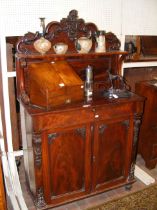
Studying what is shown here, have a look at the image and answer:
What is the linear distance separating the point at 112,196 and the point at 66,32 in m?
1.59

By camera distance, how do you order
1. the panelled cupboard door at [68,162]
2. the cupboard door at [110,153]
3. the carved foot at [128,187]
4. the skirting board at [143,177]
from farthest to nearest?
1. the skirting board at [143,177]
2. the carved foot at [128,187]
3. the cupboard door at [110,153]
4. the panelled cupboard door at [68,162]

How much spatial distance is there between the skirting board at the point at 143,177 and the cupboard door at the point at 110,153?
329 mm

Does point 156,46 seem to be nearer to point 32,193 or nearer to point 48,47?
point 48,47

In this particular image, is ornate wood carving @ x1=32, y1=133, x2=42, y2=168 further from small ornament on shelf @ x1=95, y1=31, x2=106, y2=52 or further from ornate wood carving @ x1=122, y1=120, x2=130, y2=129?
small ornament on shelf @ x1=95, y1=31, x2=106, y2=52

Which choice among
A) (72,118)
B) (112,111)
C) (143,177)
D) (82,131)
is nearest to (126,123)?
(112,111)

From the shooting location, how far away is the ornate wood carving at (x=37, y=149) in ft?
5.95

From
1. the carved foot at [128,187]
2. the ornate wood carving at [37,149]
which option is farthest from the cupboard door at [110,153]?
the ornate wood carving at [37,149]

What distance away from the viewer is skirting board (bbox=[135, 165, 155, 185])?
253 cm

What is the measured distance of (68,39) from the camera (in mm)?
2154

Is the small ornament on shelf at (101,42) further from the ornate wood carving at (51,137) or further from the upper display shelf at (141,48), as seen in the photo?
the ornate wood carving at (51,137)

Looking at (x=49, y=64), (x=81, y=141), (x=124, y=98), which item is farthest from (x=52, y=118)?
(x=124, y=98)

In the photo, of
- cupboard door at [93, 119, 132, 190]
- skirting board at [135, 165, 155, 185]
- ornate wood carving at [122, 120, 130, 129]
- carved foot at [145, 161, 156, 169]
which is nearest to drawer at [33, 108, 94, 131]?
cupboard door at [93, 119, 132, 190]

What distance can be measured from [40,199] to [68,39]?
54.4 inches

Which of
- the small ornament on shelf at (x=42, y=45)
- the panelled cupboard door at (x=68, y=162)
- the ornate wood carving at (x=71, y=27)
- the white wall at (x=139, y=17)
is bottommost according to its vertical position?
the panelled cupboard door at (x=68, y=162)
